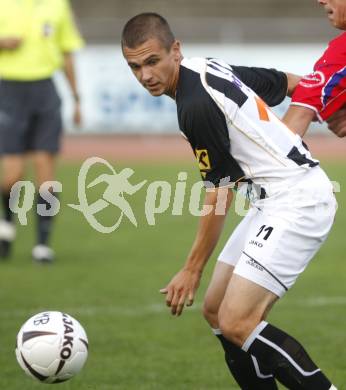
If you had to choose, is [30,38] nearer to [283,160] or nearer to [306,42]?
[283,160]

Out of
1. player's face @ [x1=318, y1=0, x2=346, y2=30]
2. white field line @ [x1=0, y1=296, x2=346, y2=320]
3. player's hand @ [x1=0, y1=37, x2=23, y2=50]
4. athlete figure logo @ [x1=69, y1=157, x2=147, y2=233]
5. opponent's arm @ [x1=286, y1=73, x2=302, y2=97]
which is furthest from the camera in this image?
athlete figure logo @ [x1=69, y1=157, x2=147, y2=233]

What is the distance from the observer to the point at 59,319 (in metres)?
5.37

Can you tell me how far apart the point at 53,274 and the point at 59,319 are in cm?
431

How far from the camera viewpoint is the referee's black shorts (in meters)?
10.2

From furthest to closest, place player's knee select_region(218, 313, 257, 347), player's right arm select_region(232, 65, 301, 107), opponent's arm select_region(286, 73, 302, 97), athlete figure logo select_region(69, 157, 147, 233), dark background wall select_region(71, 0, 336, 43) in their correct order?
dark background wall select_region(71, 0, 336, 43)
athlete figure logo select_region(69, 157, 147, 233)
opponent's arm select_region(286, 73, 302, 97)
player's right arm select_region(232, 65, 301, 107)
player's knee select_region(218, 313, 257, 347)

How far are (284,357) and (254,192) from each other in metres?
0.83

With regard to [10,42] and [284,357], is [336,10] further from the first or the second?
[10,42]

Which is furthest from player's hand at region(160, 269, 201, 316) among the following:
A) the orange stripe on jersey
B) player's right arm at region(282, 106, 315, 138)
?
player's right arm at region(282, 106, 315, 138)

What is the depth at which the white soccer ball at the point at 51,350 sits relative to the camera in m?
5.18

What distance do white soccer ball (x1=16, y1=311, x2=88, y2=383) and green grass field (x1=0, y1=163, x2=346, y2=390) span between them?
0.72 m

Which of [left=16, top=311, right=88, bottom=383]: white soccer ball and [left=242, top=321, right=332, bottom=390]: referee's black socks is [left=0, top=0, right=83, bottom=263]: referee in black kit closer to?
[left=16, top=311, right=88, bottom=383]: white soccer ball

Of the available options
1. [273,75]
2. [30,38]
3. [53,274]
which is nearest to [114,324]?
[53,274]

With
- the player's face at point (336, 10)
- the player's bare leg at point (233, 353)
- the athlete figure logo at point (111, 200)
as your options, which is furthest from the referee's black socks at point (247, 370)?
the athlete figure logo at point (111, 200)

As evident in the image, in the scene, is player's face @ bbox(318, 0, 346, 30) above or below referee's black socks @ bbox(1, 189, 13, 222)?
above
